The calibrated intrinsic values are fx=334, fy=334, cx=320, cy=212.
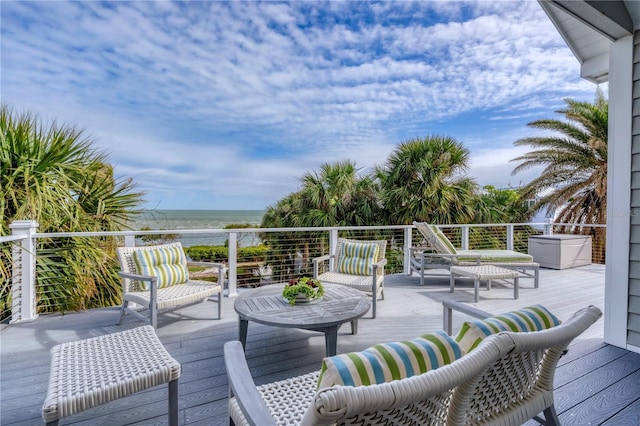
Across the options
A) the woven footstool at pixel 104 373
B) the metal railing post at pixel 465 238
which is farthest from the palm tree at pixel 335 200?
the woven footstool at pixel 104 373

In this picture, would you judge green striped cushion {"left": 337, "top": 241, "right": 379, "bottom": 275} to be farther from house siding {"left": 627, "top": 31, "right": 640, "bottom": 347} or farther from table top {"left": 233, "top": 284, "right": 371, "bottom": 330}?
house siding {"left": 627, "top": 31, "right": 640, "bottom": 347}

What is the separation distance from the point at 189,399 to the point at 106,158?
3926 millimetres

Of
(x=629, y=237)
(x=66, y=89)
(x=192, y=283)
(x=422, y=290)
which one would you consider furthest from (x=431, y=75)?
(x=66, y=89)

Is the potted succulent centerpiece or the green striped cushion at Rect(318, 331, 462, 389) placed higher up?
the green striped cushion at Rect(318, 331, 462, 389)

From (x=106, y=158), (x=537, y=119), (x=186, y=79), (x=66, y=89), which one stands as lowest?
(x=106, y=158)

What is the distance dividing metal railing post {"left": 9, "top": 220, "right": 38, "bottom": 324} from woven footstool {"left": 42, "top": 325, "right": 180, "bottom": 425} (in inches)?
89.1

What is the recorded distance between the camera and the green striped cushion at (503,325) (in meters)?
1.12

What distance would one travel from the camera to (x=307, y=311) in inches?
96.9

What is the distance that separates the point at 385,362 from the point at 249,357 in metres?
2.01

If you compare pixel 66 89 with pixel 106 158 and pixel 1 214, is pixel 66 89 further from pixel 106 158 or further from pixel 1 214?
pixel 1 214

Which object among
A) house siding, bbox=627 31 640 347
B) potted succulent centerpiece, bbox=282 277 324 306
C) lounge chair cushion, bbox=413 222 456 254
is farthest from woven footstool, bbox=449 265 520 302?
potted succulent centerpiece, bbox=282 277 324 306

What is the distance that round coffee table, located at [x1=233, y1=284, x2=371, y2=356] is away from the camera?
2.25 meters

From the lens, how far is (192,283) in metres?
3.58

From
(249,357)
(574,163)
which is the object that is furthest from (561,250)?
(249,357)
